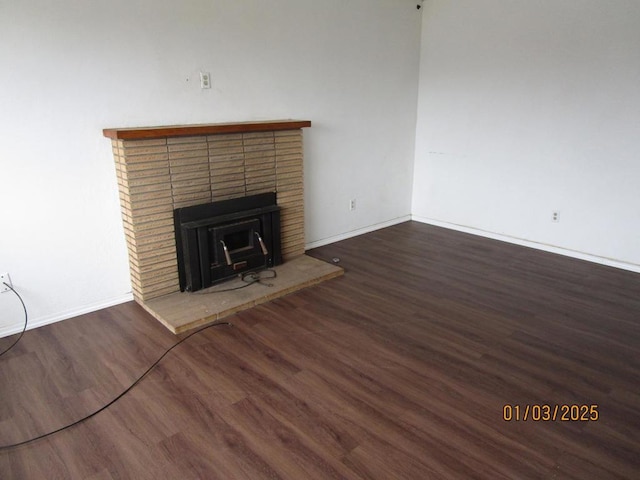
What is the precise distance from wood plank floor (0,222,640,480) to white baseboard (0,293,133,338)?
6cm

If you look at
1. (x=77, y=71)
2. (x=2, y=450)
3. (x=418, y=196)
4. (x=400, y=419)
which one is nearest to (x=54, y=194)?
(x=77, y=71)

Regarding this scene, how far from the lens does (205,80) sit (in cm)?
316

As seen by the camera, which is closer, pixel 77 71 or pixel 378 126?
pixel 77 71

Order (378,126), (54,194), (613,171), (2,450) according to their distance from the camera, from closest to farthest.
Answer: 1. (2,450)
2. (54,194)
3. (613,171)
4. (378,126)

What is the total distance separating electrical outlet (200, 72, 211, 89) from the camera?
3.14 meters

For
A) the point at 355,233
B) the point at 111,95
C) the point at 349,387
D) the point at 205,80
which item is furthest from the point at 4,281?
the point at 355,233

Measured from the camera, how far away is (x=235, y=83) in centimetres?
333

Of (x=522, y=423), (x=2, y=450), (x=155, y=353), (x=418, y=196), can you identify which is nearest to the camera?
(x=2, y=450)

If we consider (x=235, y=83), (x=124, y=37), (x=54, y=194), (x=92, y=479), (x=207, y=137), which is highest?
(x=124, y=37)

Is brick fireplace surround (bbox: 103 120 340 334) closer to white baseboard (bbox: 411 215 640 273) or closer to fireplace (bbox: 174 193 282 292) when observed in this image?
fireplace (bbox: 174 193 282 292)

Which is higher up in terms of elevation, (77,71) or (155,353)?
(77,71)

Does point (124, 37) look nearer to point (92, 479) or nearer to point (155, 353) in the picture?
point (155, 353)

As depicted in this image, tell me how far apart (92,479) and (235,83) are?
261 cm

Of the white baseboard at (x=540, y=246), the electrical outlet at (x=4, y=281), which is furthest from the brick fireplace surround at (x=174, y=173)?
the white baseboard at (x=540, y=246)
